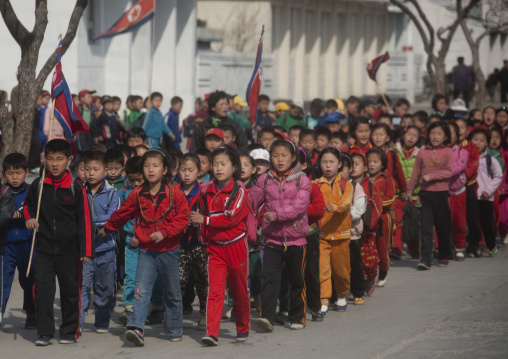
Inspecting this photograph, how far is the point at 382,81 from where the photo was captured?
149 feet

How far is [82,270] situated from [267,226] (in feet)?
5.20

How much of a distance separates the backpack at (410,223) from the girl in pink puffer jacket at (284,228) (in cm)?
373

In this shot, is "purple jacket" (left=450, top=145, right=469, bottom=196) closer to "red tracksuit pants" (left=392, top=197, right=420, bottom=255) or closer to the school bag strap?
"red tracksuit pants" (left=392, top=197, right=420, bottom=255)

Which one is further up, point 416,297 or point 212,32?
point 212,32

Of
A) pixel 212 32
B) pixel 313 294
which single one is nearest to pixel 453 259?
pixel 313 294

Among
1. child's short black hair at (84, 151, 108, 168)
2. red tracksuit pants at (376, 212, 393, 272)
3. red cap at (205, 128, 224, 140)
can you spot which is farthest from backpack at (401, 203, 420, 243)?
child's short black hair at (84, 151, 108, 168)

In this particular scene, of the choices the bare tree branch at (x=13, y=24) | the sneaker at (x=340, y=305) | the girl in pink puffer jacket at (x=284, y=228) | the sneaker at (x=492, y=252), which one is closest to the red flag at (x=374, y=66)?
the sneaker at (x=492, y=252)

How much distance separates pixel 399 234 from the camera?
12617 mm

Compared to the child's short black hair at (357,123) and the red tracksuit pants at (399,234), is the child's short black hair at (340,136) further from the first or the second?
the red tracksuit pants at (399,234)

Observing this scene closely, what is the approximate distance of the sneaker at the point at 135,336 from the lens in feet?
25.4

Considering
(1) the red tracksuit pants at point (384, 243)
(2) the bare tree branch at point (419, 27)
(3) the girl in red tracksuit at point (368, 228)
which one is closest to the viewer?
(3) the girl in red tracksuit at point (368, 228)

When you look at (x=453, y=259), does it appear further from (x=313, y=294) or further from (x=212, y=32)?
(x=212, y=32)

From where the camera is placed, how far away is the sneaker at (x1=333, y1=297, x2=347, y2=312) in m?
9.51

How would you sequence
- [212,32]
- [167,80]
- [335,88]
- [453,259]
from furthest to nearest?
[335,88] < [212,32] < [167,80] < [453,259]
